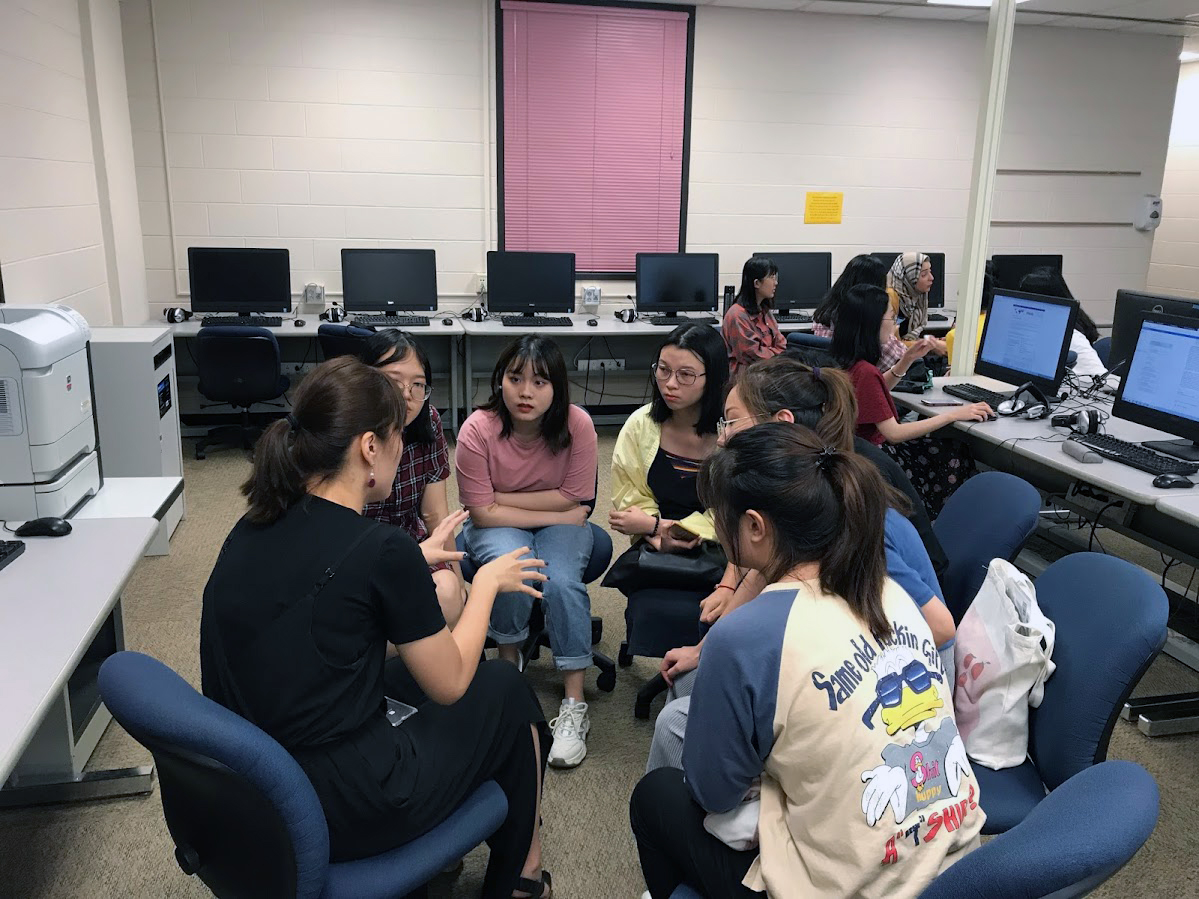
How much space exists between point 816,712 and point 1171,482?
197 centimetres

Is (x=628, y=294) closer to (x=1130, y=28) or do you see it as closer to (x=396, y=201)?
(x=396, y=201)

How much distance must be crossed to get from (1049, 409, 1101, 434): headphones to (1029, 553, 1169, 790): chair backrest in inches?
63.5

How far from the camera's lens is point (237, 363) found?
487 cm

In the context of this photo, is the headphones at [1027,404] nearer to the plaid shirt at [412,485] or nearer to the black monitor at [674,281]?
the plaid shirt at [412,485]

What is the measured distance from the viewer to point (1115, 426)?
3.34 metres

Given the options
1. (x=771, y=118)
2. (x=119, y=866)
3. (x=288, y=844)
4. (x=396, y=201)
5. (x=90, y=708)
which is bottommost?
(x=119, y=866)

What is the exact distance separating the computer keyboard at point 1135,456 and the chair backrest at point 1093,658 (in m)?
1.26

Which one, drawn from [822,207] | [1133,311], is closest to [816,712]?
[1133,311]

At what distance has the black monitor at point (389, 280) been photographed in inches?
215

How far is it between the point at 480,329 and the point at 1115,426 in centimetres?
329

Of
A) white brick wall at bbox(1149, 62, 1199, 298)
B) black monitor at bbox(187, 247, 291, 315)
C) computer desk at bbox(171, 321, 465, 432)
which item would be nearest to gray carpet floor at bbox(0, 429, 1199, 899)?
computer desk at bbox(171, 321, 465, 432)

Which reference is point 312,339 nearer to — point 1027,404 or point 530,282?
point 530,282

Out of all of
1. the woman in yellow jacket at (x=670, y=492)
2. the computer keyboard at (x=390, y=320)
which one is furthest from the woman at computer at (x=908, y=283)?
the woman in yellow jacket at (x=670, y=492)

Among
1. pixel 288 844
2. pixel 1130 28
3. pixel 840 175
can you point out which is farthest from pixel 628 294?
pixel 288 844
